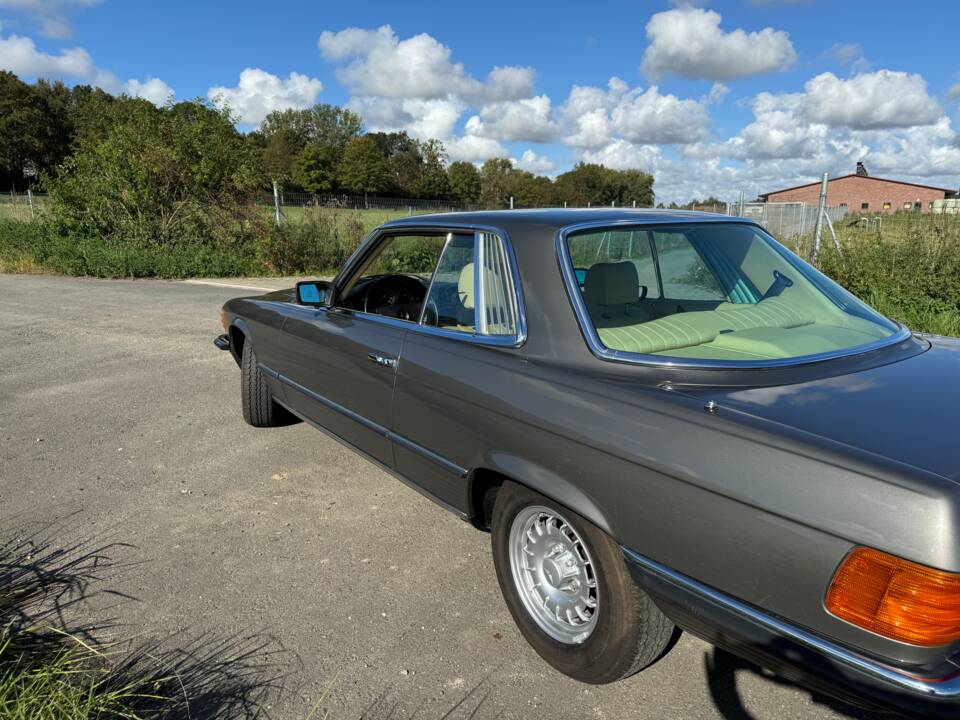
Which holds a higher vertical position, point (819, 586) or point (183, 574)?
point (819, 586)

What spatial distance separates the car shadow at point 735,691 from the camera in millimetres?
2219

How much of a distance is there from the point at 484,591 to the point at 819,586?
1.64 metres

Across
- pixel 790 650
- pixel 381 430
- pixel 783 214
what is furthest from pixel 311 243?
pixel 790 650

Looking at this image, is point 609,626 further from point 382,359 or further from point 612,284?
point 382,359

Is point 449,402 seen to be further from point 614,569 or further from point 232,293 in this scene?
point 232,293

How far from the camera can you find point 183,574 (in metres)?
3.06

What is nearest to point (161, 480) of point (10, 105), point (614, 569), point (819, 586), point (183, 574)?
point (183, 574)

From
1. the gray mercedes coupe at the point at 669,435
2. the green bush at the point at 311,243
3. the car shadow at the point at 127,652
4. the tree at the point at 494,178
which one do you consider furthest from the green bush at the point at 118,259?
the tree at the point at 494,178

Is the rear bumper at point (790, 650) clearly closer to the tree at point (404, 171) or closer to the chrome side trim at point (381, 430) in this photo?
the chrome side trim at point (381, 430)

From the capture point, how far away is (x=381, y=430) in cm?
324

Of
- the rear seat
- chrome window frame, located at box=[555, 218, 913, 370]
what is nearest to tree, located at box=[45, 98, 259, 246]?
chrome window frame, located at box=[555, 218, 913, 370]

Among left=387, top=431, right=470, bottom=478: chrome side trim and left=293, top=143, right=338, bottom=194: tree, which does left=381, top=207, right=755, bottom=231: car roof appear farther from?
left=293, top=143, right=338, bottom=194: tree

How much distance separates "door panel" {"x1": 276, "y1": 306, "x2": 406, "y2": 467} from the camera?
3188 millimetres

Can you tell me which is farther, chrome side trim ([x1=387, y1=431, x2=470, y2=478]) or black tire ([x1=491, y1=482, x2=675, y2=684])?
chrome side trim ([x1=387, y1=431, x2=470, y2=478])
